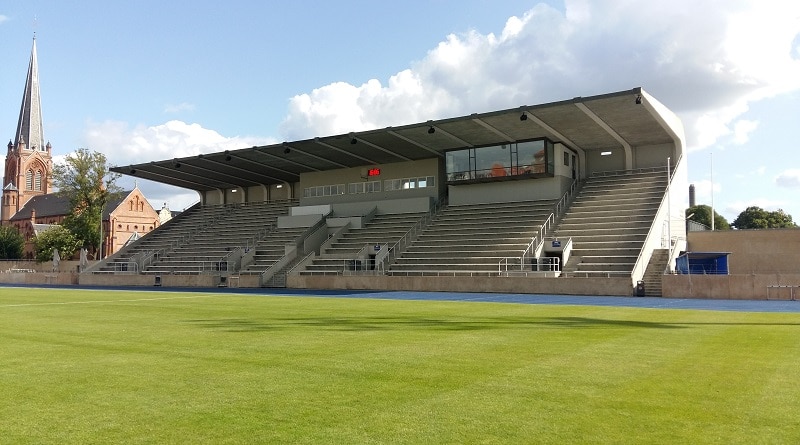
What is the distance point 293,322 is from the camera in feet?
52.8

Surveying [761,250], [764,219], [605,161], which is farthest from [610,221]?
[764,219]

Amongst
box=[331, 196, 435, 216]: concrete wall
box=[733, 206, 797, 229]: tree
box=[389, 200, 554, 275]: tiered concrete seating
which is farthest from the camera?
box=[733, 206, 797, 229]: tree

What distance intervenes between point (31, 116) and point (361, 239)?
123003 millimetres

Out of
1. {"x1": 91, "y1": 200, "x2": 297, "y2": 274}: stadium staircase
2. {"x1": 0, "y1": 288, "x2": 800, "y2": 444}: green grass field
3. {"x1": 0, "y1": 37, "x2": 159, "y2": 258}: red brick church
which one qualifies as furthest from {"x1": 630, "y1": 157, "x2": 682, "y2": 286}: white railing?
{"x1": 0, "y1": 37, "x2": 159, "y2": 258}: red brick church

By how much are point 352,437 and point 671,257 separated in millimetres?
32616

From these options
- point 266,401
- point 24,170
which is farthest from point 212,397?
point 24,170

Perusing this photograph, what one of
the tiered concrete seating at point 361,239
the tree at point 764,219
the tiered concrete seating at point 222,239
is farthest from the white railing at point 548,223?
the tree at point 764,219

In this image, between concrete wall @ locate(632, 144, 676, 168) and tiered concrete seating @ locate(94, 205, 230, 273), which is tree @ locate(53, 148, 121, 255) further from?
concrete wall @ locate(632, 144, 676, 168)

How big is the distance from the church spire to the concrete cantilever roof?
9454 centimetres

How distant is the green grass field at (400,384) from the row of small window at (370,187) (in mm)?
37296

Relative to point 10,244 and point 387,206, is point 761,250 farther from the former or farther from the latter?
point 10,244

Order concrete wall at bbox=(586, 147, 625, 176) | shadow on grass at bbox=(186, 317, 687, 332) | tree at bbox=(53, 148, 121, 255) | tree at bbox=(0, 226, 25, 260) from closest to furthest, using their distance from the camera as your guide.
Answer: shadow on grass at bbox=(186, 317, 687, 332) → concrete wall at bbox=(586, 147, 625, 176) → tree at bbox=(53, 148, 121, 255) → tree at bbox=(0, 226, 25, 260)

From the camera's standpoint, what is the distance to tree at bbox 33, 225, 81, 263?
70.0 metres

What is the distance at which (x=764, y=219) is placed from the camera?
95875mm
